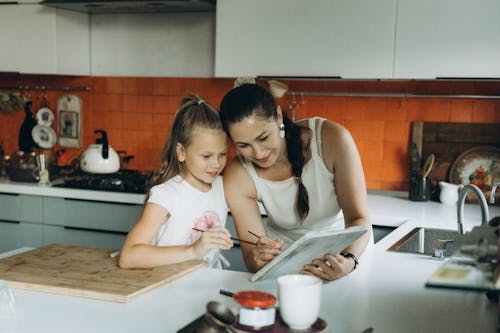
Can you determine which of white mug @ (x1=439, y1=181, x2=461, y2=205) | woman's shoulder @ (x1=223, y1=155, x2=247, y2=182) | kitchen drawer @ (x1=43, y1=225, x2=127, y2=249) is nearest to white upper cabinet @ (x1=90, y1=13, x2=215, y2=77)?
kitchen drawer @ (x1=43, y1=225, x2=127, y2=249)

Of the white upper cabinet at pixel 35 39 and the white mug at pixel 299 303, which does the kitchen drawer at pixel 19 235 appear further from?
the white mug at pixel 299 303

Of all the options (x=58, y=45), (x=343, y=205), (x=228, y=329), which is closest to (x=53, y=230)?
(x=58, y=45)

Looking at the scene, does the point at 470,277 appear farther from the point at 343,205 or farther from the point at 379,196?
the point at 379,196

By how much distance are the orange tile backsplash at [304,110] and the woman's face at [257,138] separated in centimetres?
169

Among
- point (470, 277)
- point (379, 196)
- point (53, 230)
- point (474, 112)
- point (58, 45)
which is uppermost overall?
point (58, 45)

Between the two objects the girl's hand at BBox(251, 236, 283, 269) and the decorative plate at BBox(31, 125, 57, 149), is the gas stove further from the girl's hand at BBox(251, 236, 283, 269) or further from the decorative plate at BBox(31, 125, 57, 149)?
the girl's hand at BBox(251, 236, 283, 269)

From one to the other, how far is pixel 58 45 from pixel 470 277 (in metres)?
3.17

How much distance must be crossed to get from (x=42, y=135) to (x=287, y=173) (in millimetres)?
2482

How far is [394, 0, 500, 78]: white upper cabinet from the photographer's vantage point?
2912mm

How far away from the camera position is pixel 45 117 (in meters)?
4.15

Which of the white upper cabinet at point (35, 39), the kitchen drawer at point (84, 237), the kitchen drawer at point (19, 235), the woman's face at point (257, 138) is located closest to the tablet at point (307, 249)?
the woman's face at point (257, 138)

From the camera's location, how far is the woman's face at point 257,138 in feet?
6.12

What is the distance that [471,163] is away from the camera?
3.37 meters

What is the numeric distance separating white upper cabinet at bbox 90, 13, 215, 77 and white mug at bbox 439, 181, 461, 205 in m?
1.50
